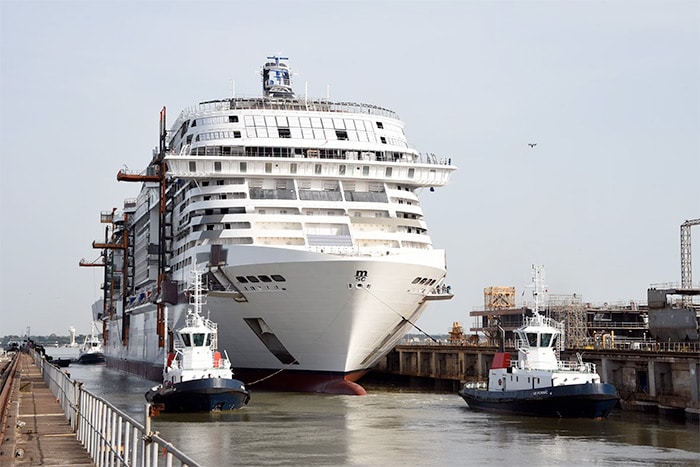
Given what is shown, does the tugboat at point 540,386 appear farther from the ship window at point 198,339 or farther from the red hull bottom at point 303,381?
the ship window at point 198,339

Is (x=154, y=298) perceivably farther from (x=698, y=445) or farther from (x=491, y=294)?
(x=491, y=294)

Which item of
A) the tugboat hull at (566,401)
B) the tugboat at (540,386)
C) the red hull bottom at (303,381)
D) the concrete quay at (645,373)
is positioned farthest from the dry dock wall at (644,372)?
the red hull bottom at (303,381)

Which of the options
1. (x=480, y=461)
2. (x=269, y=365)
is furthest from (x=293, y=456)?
(x=269, y=365)

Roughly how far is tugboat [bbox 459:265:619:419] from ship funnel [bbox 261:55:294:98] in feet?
81.9

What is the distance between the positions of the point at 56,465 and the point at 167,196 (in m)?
49.8

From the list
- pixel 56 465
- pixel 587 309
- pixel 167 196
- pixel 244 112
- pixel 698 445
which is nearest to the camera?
pixel 56 465

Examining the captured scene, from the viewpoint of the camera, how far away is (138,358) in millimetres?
82312

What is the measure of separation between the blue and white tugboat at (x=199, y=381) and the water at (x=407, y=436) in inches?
28.2

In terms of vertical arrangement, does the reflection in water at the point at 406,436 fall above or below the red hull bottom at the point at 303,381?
below

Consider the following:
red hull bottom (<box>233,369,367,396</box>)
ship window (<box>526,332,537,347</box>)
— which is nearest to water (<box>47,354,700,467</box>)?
red hull bottom (<box>233,369,367,396</box>)

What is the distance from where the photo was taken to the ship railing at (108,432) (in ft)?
46.4

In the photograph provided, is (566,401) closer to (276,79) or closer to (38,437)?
(38,437)

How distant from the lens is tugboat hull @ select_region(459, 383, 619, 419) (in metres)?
40.9

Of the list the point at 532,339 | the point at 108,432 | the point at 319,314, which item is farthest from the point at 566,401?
the point at 108,432
